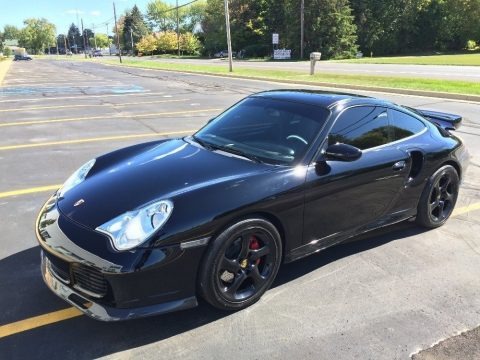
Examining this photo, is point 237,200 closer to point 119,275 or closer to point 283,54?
point 119,275

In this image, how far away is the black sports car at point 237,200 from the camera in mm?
2791

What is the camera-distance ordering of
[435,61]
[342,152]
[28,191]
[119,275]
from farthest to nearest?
[435,61]
[28,191]
[342,152]
[119,275]

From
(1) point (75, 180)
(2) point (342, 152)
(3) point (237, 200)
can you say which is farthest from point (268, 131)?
(1) point (75, 180)

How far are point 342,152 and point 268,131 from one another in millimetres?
669

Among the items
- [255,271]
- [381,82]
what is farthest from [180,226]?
[381,82]

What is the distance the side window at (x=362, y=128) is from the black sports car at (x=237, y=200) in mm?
11

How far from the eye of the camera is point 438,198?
4.59m

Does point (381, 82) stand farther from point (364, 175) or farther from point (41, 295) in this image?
point (41, 295)

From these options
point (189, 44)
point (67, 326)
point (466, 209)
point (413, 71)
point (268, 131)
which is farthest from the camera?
point (189, 44)

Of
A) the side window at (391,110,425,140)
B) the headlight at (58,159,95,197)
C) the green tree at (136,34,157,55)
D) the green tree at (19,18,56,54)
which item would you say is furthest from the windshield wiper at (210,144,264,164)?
the green tree at (19,18,56,54)

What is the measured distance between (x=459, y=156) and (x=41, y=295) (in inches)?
157

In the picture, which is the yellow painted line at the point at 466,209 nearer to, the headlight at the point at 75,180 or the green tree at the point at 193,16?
the headlight at the point at 75,180

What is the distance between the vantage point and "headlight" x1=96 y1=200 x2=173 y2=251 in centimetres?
276

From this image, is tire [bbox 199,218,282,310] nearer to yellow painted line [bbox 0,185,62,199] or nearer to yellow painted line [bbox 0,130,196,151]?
yellow painted line [bbox 0,185,62,199]
